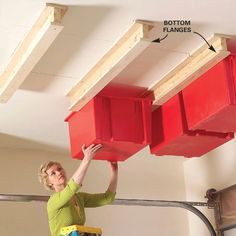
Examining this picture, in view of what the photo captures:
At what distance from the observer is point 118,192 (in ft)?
15.5

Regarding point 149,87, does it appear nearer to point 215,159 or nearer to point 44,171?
point 44,171

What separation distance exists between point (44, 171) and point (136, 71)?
923 millimetres

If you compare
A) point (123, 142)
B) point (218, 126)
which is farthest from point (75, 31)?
point (218, 126)

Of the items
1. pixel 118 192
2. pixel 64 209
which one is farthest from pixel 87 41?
pixel 118 192

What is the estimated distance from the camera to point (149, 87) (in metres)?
3.45

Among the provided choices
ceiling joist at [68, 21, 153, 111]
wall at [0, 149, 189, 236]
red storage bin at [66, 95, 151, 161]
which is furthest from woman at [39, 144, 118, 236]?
wall at [0, 149, 189, 236]

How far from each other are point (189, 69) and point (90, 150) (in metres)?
0.81

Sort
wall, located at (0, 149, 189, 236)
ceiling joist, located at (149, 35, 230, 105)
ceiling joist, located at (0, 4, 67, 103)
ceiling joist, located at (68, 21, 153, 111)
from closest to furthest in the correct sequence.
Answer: ceiling joist, located at (0, 4, 67, 103)
ceiling joist, located at (68, 21, 153, 111)
ceiling joist, located at (149, 35, 230, 105)
wall, located at (0, 149, 189, 236)

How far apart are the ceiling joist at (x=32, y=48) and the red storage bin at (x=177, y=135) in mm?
1045

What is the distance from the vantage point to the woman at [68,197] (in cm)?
308

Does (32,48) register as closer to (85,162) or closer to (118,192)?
(85,162)

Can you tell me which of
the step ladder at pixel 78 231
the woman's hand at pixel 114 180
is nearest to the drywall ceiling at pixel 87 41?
the woman's hand at pixel 114 180

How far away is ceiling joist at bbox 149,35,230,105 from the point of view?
2877mm

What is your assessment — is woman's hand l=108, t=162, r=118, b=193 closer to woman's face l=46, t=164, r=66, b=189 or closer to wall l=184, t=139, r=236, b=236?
woman's face l=46, t=164, r=66, b=189
